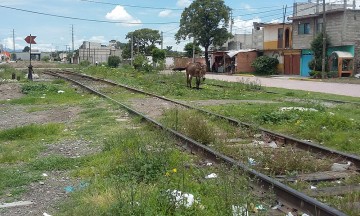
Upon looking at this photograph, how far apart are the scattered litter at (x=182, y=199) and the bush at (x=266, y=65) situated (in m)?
50.0

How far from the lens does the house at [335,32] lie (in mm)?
43203

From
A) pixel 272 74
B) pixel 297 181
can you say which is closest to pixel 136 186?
pixel 297 181

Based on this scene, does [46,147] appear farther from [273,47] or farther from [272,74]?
[273,47]

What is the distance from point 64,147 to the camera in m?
8.90

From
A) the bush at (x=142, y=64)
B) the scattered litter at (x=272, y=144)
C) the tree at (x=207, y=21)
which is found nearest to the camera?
the scattered litter at (x=272, y=144)

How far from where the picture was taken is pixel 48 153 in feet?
27.5

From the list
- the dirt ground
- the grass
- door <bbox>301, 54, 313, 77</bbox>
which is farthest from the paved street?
the grass

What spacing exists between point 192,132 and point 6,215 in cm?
471

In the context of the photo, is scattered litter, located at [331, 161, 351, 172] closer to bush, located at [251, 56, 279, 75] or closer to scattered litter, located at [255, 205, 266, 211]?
scattered litter, located at [255, 205, 266, 211]

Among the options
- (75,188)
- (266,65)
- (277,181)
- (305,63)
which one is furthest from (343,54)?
(75,188)

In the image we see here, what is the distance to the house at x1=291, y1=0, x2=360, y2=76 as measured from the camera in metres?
43.2

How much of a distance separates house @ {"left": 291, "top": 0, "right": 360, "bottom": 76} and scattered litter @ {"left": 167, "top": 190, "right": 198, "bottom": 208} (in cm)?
4002

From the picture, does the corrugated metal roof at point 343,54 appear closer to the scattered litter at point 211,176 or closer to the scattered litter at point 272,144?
the scattered litter at point 272,144

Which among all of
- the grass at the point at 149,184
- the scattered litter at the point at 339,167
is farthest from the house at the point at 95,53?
the scattered litter at the point at 339,167
